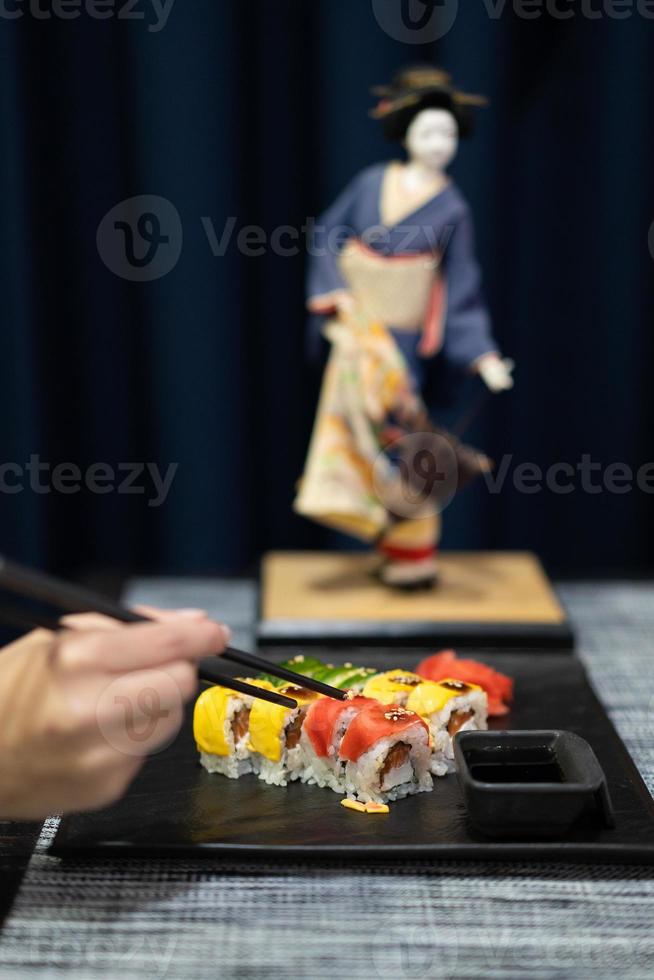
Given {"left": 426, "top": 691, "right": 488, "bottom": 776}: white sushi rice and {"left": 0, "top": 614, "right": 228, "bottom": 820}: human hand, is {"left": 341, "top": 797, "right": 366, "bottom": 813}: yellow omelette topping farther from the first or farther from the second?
{"left": 0, "top": 614, "right": 228, "bottom": 820}: human hand

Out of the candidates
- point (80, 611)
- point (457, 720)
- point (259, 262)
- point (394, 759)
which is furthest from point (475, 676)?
point (259, 262)

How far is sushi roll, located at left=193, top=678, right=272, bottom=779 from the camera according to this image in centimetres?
116

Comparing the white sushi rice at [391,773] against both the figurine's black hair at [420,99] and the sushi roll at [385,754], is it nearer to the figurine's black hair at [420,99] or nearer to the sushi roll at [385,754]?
the sushi roll at [385,754]

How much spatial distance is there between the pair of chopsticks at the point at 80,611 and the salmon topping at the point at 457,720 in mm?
121

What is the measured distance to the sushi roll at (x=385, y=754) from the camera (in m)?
1.09

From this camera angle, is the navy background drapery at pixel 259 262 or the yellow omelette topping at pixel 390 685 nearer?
the yellow omelette topping at pixel 390 685

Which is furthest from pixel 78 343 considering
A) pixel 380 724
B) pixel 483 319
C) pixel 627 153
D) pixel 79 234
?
pixel 380 724

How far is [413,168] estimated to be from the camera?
1.77 meters

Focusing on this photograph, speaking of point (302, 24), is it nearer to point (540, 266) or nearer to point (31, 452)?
point (540, 266)

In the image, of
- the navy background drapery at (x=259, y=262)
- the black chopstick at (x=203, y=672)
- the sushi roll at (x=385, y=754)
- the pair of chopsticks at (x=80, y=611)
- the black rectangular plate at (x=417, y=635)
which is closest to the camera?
the pair of chopsticks at (x=80, y=611)

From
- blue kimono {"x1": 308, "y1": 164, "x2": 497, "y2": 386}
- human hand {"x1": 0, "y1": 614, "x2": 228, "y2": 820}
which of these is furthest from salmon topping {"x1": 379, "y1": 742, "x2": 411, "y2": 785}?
blue kimono {"x1": 308, "y1": 164, "x2": 497, "y2": 386}

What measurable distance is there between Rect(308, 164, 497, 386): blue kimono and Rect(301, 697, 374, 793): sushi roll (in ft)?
2.47

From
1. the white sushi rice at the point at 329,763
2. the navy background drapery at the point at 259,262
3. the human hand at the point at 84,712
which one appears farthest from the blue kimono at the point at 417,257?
the human hand at the point at 84,712

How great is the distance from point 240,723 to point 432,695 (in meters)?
0.19
